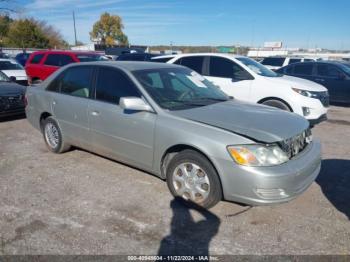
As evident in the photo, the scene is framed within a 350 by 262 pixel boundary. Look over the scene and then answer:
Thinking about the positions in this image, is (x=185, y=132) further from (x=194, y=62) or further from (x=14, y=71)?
(x=14, y=71)

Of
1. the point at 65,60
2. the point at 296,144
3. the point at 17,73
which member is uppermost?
the point at 65,60

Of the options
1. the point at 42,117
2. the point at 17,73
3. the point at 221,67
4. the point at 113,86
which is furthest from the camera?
the point at 17,73

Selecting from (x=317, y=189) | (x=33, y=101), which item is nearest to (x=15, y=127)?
(x=33, y=101)

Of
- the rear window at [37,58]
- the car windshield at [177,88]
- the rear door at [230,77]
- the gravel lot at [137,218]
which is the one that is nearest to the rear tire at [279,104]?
the rear door at [230,77]

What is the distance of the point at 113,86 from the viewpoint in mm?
4281

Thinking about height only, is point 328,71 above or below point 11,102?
above

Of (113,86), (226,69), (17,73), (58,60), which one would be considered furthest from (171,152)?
(17,73)

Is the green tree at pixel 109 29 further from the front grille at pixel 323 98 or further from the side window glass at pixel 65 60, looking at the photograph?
the front grille at pixel 323 98

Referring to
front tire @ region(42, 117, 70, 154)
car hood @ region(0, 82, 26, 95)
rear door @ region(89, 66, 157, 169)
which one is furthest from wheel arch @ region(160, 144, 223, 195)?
car hood @ region(0, 82, 26, 95)

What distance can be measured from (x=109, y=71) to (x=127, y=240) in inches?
92.7

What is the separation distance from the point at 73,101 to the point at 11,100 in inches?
155

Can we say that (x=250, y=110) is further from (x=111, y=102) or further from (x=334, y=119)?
(x=334, y=119)

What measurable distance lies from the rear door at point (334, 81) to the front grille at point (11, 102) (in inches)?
379

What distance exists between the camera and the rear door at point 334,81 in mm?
10758
